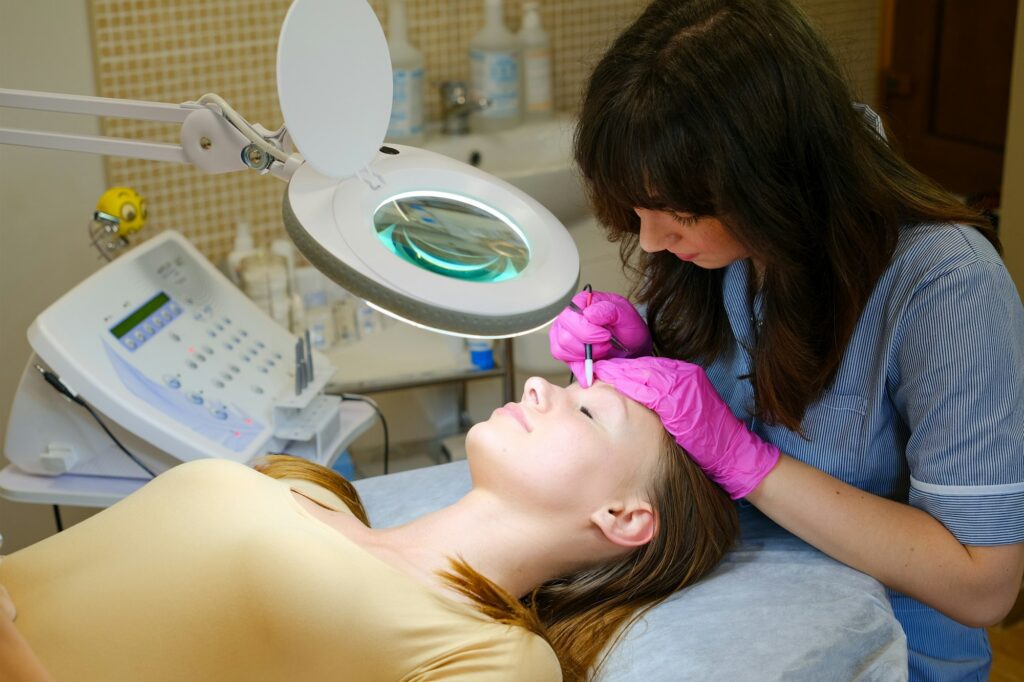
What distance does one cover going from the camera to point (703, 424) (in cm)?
134

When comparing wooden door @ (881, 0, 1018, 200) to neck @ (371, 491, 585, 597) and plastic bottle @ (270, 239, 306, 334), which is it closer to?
plastic bottle @ (270, 239, 306, 334)

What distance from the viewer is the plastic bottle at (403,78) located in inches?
93.8

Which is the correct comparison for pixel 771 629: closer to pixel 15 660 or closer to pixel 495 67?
pixel 15 660

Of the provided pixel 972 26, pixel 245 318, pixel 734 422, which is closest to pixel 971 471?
pixel 734 422

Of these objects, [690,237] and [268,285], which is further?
[268,285]

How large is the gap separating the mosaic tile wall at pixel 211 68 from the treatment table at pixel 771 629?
1.04 m

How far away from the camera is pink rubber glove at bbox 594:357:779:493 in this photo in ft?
4.36

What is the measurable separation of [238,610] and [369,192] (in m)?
0.52

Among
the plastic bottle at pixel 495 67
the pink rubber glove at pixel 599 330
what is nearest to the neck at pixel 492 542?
the pink rubber glove at pixel 599 330

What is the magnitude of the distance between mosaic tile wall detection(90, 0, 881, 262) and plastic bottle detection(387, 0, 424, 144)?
61mm

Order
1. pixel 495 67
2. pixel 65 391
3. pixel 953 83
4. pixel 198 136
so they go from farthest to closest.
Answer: pixel 953 83 < pixel 495 67 < pixel 65 391 < pixel 198 136

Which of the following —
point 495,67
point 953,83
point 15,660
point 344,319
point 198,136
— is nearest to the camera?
point 15,660

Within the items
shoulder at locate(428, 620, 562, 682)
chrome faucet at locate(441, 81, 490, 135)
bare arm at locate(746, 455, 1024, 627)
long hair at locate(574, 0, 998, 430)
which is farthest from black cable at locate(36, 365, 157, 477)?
chrome faucet at locate(441, 81, 490, 135)

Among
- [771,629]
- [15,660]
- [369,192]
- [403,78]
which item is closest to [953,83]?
[403,78]
